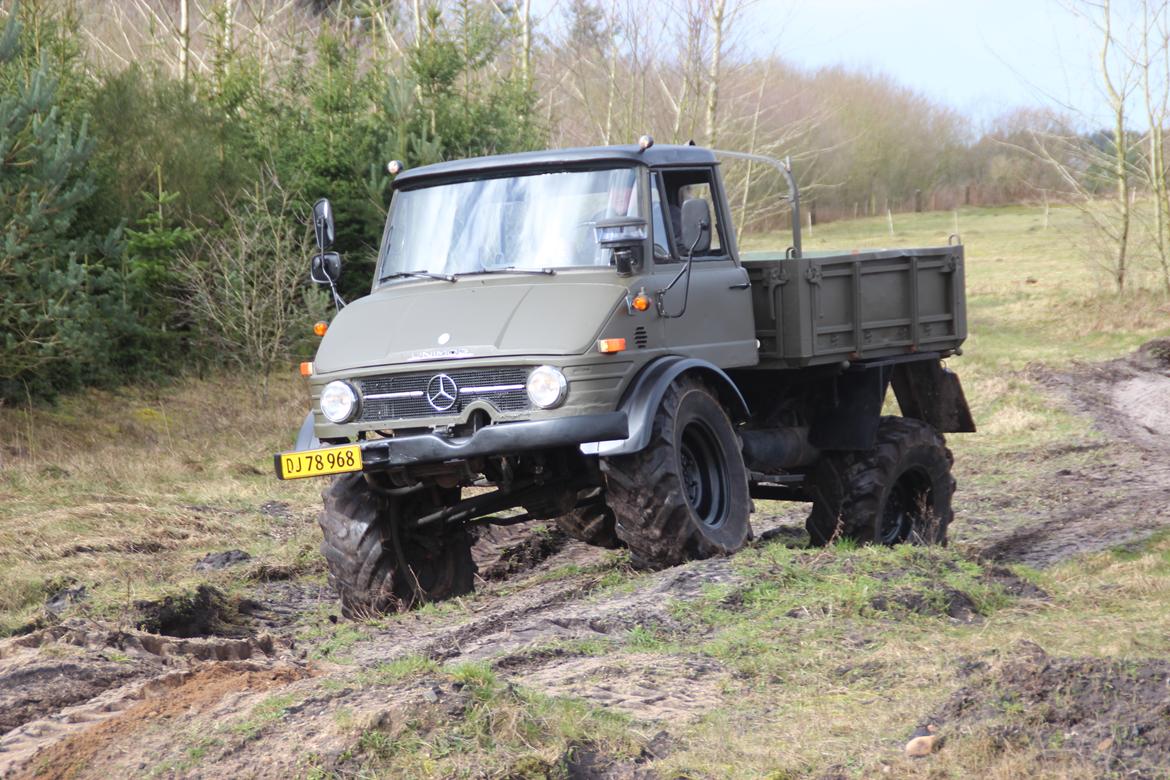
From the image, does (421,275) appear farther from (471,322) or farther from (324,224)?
(471,322)

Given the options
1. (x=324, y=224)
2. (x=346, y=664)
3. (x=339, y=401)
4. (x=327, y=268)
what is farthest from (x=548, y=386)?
(x=327, y=268)

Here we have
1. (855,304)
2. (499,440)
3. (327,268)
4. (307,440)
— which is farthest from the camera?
(855,304)

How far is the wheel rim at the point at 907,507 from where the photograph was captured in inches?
408

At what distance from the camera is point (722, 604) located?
274 inches

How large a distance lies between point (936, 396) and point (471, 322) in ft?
15.9

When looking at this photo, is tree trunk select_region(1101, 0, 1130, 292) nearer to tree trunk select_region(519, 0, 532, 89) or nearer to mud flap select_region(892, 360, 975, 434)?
tree trunk select_region(519, 0, 532, 89)

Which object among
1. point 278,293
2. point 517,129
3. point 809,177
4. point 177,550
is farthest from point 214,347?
point 809,177

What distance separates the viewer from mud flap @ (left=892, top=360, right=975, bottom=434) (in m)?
11.0

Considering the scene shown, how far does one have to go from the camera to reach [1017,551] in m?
10.1

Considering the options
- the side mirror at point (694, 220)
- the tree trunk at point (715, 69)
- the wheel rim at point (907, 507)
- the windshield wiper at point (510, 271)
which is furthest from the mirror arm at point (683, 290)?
the tree trunk at point (715, 69)

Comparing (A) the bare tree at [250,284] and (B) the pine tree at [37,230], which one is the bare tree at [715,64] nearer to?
(A) the bare tree at [250,284]

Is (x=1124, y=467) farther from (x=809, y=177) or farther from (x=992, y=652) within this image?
(x=809, y=177)

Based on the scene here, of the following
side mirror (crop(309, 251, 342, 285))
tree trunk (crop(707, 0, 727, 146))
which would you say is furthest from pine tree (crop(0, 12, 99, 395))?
tree trunk (crop(707, 0, 727, 146))

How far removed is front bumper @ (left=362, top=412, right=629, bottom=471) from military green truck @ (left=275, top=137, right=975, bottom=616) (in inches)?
0.4
